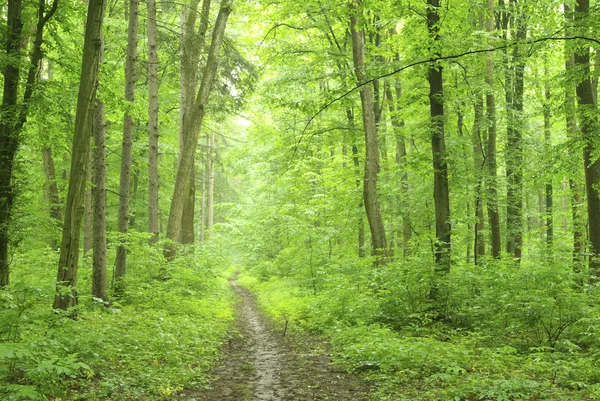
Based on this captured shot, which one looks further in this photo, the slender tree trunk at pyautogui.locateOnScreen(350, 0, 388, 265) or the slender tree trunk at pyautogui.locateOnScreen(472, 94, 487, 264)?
the slender tree trunk at pyautogui.locateOnScreen(472, 94, 487, 264)

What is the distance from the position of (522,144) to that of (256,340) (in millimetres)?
11810

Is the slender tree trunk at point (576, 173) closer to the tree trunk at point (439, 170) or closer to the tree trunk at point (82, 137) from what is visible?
the tree trunk at point (439, 170)

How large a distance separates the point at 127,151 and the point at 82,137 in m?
5.18

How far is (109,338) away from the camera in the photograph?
758 cm

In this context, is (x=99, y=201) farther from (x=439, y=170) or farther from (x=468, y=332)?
(x=468, y=332)

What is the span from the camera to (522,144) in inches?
625

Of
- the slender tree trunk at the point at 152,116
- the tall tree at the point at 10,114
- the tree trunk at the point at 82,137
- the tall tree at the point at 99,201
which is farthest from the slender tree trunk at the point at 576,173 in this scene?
the slender tree trunk at the point at 152,116

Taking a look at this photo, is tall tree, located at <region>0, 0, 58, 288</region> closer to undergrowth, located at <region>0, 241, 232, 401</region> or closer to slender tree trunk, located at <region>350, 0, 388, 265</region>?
undergrowth, located at <region>0, 241, 232, 401</region>

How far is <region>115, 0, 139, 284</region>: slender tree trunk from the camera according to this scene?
11.9 metres

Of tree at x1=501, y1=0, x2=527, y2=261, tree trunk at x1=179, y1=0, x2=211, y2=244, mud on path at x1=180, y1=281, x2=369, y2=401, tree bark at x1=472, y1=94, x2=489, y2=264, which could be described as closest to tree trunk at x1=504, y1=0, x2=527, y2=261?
tree at x1=501, y1=0, x2=527, y2=261

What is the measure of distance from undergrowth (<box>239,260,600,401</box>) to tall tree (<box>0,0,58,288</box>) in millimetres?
6766

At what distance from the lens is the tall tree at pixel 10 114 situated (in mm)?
8305

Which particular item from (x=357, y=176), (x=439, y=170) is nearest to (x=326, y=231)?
(x=357, y=176)

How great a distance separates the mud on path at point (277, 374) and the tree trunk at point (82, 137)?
3009 mm
